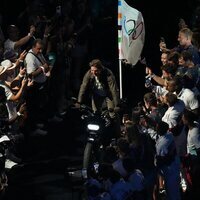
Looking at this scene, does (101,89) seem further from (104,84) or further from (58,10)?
(58,10)

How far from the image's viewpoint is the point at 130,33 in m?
14.2

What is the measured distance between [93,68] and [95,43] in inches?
212

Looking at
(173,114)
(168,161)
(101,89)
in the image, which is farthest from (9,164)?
(168,161)

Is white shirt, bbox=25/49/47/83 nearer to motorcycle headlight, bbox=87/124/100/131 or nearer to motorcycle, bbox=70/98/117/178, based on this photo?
motorcycle, bbox=70/98/117/178

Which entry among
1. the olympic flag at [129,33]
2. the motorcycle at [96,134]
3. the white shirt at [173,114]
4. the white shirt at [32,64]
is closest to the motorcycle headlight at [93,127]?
the motorcycle at [96,134]

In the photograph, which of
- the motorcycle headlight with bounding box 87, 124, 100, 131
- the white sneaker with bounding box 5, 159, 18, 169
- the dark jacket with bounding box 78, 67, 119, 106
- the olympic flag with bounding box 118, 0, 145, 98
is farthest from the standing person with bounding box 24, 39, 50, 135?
the motorcycle headlight with bounding box 87, 124, 100, 131

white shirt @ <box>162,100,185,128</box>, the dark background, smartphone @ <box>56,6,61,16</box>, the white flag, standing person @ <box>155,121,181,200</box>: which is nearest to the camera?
standing person @ <box>155,121,181,200</box>

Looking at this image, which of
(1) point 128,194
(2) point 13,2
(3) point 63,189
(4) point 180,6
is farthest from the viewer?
(4) point 180,6

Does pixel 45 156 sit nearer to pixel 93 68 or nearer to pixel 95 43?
pixel 93 68

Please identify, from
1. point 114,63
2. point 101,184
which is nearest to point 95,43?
point 114,63

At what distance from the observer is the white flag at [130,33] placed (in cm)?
1416

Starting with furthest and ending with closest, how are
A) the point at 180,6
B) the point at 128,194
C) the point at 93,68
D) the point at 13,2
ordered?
the point at 180,6
the point at 13,2
the point at 93,68
the point at 128,194

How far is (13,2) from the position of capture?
711 inches

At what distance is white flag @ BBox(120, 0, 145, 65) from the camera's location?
14.2 m
